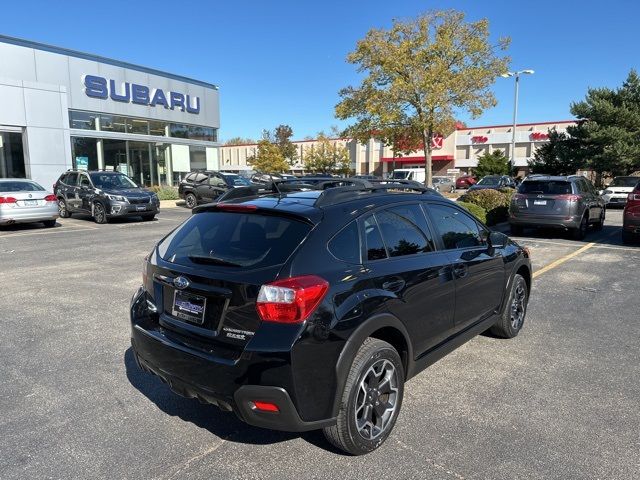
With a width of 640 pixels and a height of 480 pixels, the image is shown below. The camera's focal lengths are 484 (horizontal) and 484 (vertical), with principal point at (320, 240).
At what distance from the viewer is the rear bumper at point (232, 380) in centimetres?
260

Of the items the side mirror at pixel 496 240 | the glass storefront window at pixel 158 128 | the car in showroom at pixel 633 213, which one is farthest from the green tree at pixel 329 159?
the side mirror at pixel 496 240

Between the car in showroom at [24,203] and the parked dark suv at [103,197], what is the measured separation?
1511 mm

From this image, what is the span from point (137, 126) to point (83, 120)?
343 centimetres

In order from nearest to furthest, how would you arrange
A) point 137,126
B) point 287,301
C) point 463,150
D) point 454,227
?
point 287,301, point 454,227, point 137,126, point 463,150

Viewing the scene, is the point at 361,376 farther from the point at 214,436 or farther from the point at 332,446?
the point at 214,436

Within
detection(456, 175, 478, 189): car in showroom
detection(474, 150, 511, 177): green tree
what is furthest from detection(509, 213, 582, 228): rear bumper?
detection(456, 175, 478, 189): car in showroom

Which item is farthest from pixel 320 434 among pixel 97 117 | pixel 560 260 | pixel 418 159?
pixel 418 159

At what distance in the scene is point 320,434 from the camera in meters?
3.20

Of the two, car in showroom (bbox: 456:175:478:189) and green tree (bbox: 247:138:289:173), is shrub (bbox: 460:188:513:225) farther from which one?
green tree (bbox: 247:138:289:173)

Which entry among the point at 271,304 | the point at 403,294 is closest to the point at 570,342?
the point at 403,294

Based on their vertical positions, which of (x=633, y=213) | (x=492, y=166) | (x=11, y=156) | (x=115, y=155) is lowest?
(x=633, y=213)

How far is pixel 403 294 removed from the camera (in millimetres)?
3236

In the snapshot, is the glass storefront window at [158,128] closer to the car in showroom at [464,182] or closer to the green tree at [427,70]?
the green tree at [427,70]

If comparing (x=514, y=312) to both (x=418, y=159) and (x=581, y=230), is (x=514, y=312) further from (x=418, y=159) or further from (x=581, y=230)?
(x=418, y=159)
